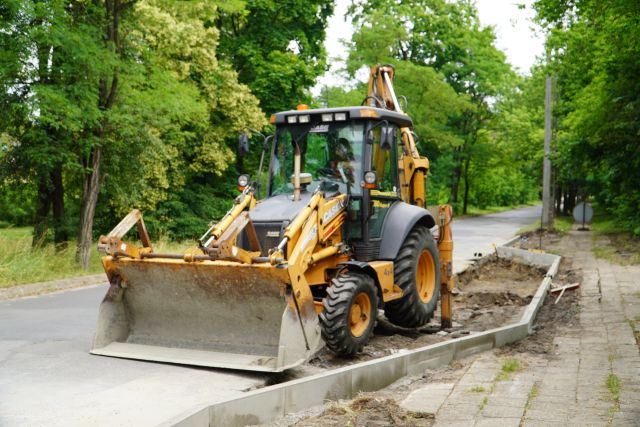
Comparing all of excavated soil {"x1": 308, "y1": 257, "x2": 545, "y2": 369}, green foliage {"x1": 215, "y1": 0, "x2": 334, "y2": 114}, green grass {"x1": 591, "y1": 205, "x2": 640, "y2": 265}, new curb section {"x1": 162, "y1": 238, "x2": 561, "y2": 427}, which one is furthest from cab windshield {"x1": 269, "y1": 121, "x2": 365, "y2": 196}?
green foliage {"x1": 215, "y1": 0, "x2": 334, "y2": 114}

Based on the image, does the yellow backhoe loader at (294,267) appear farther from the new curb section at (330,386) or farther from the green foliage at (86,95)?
the green foliage at (86,95)

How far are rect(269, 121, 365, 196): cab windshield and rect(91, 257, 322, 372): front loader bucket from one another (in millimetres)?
2143

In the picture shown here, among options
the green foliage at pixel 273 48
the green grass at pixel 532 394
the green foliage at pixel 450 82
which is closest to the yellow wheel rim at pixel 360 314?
the green grass at pixel 532 394

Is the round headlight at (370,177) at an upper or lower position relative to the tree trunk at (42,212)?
upper

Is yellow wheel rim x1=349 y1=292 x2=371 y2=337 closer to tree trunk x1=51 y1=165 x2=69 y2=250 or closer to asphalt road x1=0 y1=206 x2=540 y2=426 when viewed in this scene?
asphalt road x1=0 y1=206 x2=540 y2=426

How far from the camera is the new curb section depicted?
5656mm

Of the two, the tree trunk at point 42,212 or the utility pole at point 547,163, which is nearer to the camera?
the tree trunk at point 42,212

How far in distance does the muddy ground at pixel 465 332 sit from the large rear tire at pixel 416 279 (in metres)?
0.32

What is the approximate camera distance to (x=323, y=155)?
9.96 metres

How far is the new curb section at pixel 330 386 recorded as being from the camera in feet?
18.6

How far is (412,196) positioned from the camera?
1157cm

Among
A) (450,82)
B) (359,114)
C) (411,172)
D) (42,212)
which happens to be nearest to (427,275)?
(411,172)

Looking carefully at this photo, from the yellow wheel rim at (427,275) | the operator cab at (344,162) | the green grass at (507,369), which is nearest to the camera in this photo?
the green grass at (507,369)

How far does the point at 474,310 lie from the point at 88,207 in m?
10.2
